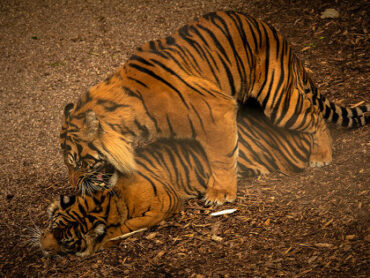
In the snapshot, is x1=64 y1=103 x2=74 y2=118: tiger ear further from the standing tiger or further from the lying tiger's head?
the lying tiger's head

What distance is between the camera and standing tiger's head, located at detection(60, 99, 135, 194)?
2066mm

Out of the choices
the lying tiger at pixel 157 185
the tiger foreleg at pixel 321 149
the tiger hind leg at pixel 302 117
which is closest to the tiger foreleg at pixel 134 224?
the lying tiger at pixel 157 185

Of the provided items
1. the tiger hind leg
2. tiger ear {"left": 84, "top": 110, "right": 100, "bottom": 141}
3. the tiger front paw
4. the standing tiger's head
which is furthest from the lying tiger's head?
the tiger hind leg

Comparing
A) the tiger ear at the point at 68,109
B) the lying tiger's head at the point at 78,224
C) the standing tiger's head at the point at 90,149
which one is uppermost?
the tiger ear at the point at 68,109

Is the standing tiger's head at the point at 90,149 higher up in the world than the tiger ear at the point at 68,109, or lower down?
lower down

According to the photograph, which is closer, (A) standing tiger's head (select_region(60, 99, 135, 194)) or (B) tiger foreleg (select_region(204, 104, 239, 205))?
(A) standing tiger's head (select_region(60, 99, 135, 194))

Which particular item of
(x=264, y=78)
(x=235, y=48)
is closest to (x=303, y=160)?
(x=264, y=78)

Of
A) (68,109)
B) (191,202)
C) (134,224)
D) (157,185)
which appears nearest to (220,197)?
(191,202)

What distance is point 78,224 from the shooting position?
86.5 inches

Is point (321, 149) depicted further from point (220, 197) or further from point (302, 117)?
point (220, 197)

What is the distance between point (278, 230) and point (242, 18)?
1496 millimetres

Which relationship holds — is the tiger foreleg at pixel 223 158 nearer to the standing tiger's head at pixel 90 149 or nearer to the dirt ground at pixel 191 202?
the dirt ground at pixel 191 202

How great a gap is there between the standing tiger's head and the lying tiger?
0.14 m

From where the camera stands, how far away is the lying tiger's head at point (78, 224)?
7.00 feet
